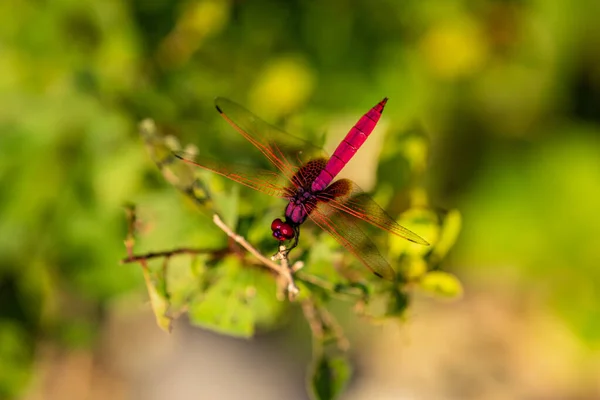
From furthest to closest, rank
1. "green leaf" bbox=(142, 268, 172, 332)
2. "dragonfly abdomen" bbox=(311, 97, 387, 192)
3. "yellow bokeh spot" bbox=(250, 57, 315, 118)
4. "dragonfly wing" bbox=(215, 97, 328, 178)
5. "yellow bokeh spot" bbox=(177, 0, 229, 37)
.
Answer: "yellow bokeh spot" bbox=(250, 57, 315, 118) → "yellow bokeh spot" bbox=(177, 0, 229, 37) → "dragonfly wing" bbox=(215, 97, 328, 178) → "dragonfly abdomen" bbox=(311, 97, 387, 192) → "green leaf" bbox=(142, 268, 172, 332)

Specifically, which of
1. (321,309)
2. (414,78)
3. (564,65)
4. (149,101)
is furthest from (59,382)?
(564,65)

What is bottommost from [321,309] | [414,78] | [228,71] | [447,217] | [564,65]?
[321,309]

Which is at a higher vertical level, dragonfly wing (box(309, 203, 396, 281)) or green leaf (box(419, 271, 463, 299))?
green leaf (box(419, 271, 463, 299))

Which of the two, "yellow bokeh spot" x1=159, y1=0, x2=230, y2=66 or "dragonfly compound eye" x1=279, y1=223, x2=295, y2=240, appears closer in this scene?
"dragonfly compound eye" x1=279, y1=223, x2=295, y2=240

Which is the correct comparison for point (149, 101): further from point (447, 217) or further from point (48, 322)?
point (48, 322)

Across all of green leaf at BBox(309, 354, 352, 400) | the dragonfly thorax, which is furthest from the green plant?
the dragonfly thorax

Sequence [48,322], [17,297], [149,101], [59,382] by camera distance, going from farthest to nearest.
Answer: [59,382]
[48,322]
[17,297]
[149,101]

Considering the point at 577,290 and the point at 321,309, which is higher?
the point at 577,290

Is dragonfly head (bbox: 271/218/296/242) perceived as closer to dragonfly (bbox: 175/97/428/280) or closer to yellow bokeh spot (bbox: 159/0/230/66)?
dragonfly (bbox: 175/97/428/280)
